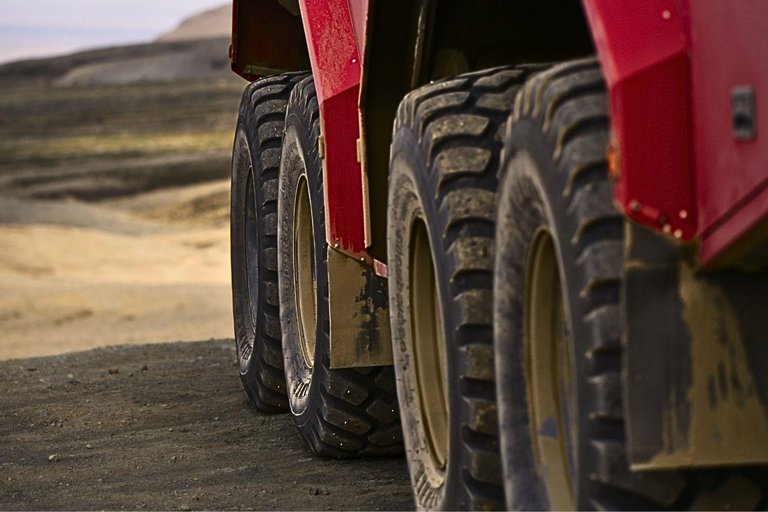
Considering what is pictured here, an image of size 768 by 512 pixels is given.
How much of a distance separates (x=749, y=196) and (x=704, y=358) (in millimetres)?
302

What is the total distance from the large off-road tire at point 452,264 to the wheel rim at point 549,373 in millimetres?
257

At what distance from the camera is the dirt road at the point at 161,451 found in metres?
4.27

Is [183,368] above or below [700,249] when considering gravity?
below

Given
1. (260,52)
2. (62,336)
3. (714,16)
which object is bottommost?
(62,336)

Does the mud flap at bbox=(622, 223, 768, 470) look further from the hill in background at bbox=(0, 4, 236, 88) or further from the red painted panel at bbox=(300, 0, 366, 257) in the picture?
the hill in background at bbox=(0, 4, 236, 88)

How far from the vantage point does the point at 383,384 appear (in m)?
4.61

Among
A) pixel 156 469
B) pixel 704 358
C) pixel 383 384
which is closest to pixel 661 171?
pixel 704 358

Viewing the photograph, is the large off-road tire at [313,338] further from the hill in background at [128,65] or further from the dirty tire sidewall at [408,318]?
the hill in background at [128,65]

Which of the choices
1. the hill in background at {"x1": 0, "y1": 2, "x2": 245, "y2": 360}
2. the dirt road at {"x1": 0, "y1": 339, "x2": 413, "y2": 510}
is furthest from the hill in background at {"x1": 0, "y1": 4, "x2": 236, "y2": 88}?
the dirt road at {"x1": 0, "y1": 339, "x2": 413, "y2": 510}

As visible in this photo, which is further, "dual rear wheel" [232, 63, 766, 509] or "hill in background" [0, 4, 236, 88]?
"hill in background" [0, 4, 236, 88]

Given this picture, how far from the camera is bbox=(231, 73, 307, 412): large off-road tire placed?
211 inches

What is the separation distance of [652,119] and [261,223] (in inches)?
128

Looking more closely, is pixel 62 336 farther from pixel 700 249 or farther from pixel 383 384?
pixel 700 249

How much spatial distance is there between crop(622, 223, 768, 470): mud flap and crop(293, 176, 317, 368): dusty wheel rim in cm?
283
